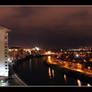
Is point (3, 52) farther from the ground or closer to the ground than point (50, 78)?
farther from the ground

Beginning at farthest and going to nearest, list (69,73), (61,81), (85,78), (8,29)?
(69,73)
(61,81)
(85,78)
(8,29)

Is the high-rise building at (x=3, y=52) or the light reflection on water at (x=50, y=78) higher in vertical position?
the high-rise building at (x=3, y=52)

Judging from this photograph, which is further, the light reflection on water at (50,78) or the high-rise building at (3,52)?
the light reflection on water at (50,78)

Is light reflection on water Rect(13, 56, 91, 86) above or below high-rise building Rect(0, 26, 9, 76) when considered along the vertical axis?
below

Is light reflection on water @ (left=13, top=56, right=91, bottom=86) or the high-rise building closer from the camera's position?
the high-rise building

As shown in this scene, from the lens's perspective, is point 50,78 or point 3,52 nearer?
point 3,52
